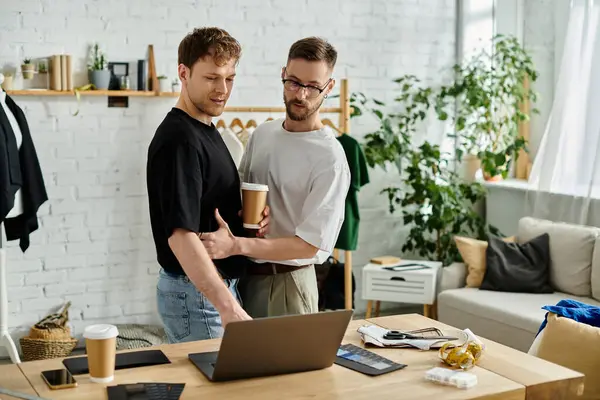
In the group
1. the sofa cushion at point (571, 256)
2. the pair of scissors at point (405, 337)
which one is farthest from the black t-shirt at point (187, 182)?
the sofa cushion at point (571, 256)

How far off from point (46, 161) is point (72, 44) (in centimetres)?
70

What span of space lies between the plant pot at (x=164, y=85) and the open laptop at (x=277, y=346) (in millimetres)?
3228

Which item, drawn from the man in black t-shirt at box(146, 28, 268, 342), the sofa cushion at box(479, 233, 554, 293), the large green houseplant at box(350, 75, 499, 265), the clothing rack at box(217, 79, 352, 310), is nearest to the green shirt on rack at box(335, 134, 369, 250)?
the clothing rack at box(217, 79, 352, 310)

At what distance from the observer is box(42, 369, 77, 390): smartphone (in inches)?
72.8

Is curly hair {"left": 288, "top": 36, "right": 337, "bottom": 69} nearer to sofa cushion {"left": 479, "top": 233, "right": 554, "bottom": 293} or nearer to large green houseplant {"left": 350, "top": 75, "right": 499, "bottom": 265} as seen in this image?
sofa cushion {"left": 479, "top": 233, "right": 554, "bottom": 293}

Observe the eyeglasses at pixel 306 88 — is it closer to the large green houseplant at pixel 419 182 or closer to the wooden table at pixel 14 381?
the wooden table at pixel 14 381

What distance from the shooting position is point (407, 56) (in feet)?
19.1

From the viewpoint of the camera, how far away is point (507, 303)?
14.9 ft

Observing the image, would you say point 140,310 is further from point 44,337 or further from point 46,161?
point 46,161

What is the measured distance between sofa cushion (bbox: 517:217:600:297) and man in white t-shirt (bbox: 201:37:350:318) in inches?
98.8

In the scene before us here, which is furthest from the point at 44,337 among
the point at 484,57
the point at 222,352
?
the point at 484,57

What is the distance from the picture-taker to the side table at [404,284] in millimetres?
5035

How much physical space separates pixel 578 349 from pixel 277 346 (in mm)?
1340

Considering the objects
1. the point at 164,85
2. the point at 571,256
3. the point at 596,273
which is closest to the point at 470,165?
the point at 571,256
